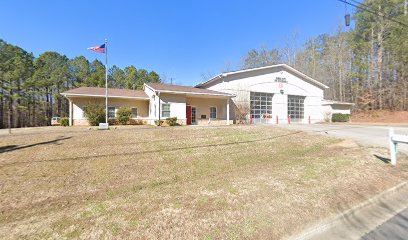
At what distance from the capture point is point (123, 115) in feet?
56.8

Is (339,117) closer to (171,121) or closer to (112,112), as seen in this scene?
(171,121)

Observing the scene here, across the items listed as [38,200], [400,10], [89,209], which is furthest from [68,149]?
[400,10]

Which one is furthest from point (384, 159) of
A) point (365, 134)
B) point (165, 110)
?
point (165, 110)

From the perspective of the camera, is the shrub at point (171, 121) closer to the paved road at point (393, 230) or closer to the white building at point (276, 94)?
the white building at point (276, 94)

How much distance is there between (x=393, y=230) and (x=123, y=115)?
17563 mm

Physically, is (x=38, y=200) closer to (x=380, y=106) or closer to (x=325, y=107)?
(x=325, y=107)

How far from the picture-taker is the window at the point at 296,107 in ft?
79.8

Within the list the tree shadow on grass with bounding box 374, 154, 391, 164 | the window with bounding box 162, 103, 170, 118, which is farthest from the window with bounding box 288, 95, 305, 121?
the tree shadow on grass with bounding box 374, 154, 391, 164

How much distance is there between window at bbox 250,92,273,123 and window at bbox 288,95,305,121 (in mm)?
3189

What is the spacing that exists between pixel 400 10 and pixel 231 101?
3028 centimetres

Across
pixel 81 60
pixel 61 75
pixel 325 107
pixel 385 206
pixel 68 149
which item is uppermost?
pixel 81 60

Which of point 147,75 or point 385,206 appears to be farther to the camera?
point 147,75

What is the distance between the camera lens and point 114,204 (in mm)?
3713

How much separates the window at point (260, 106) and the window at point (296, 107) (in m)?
3.19
